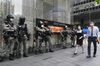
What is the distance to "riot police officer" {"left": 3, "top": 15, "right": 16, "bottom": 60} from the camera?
39.4 ft

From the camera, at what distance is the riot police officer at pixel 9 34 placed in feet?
39.4

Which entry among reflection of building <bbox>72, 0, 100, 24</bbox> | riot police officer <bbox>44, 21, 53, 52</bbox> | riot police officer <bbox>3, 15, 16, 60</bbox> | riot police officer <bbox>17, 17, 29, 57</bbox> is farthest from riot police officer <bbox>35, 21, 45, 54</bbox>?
reflection of building <bbox>72, 0, 100, 24</bbox>

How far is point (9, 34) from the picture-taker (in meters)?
12.1

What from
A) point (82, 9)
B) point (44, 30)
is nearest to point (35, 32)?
point (44, 30)

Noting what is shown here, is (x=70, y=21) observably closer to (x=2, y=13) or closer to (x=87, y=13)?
(x=2, y=13)

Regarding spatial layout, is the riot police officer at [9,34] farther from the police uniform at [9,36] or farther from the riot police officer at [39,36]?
the riot police officer at [39,36]

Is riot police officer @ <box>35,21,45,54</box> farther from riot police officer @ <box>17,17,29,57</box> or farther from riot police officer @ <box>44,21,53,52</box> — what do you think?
riot police officer @ <box>17,17,29,57</box>

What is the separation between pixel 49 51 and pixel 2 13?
3.93 meters

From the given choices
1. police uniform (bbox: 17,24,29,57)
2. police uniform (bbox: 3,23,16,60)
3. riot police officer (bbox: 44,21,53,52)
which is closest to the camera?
police uniform (bbox: 3,23,16,60)

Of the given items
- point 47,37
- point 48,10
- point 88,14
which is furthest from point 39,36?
point 88,14

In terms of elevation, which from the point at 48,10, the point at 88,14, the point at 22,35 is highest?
the point at 88,14

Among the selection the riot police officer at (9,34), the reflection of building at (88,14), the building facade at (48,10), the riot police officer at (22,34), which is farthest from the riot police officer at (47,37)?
the reflection of building at (88,14)

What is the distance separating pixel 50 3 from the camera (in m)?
17.6

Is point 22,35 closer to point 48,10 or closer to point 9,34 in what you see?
point 9,34
